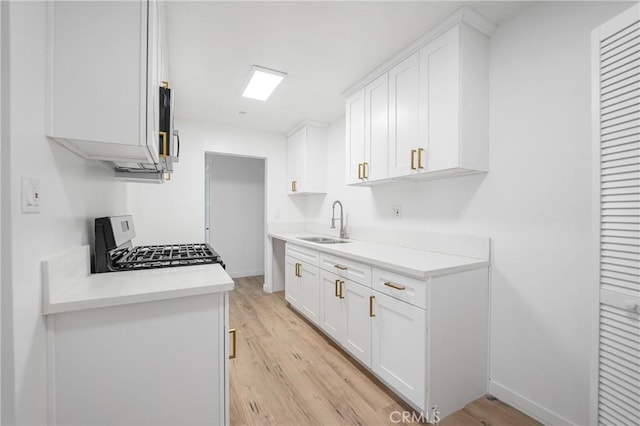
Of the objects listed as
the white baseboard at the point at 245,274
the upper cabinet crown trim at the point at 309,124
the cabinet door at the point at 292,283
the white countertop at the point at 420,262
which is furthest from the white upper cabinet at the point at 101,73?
the white baseboard at the point at 245,274

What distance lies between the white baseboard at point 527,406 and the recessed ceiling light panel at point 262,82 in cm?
290

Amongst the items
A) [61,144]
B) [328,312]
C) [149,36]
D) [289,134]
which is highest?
[289,134]

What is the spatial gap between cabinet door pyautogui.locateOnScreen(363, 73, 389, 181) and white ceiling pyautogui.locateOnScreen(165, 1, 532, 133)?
0.19 metres

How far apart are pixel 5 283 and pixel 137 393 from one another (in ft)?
→ 2.07

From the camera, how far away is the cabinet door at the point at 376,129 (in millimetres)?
2242

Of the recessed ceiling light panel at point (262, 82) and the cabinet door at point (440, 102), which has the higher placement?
the recessed ceiling light panel at point (262, 82)

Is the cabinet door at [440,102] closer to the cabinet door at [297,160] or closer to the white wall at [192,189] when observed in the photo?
the cabinet door at [297,160]

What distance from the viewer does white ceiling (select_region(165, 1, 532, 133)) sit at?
164cm

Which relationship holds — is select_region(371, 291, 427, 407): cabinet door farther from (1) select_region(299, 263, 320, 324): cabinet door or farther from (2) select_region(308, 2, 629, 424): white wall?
(1) select_region(299, 263, 320, 324): cabinet door

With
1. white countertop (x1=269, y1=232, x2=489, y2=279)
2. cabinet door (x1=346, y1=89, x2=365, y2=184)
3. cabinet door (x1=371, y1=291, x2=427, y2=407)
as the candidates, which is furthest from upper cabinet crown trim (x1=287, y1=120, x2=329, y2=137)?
cabinet door (x1=371, y1=291, x2=427, y2=407)

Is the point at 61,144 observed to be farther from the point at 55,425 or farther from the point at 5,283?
the point at 55,425

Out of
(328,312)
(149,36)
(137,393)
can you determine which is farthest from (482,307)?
(149,36)

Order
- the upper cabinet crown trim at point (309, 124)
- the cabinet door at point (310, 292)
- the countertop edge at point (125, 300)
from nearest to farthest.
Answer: the countertop edge at point (125, 300)
the cabinet door at point (310, 292)
the upper cabinet crown trim at point (309, 124)

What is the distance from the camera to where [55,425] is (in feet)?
3.19
